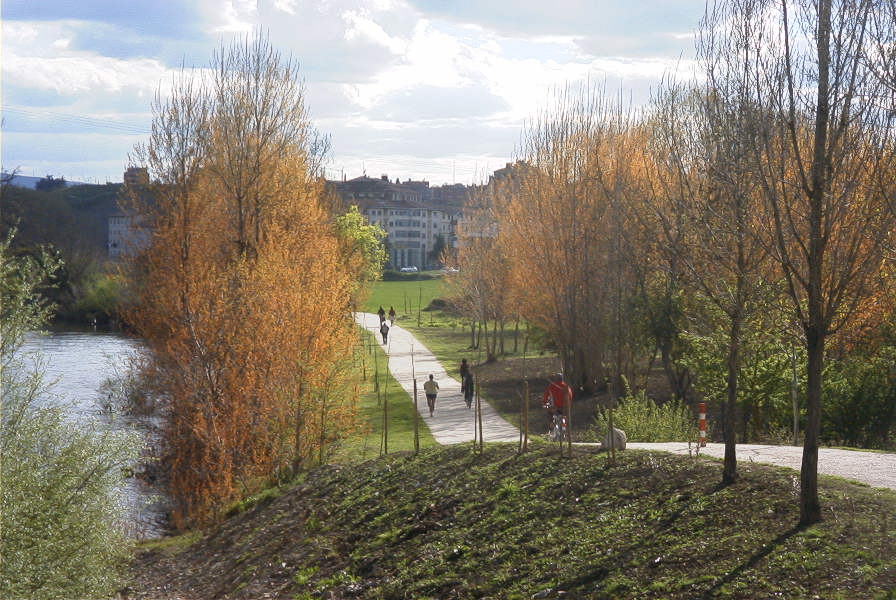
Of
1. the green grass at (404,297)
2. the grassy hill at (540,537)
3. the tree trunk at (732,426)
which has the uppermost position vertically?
the tree trunk at (732,426)

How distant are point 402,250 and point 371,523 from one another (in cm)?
15602

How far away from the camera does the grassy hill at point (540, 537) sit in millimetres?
10250

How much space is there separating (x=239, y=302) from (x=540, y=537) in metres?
16.2

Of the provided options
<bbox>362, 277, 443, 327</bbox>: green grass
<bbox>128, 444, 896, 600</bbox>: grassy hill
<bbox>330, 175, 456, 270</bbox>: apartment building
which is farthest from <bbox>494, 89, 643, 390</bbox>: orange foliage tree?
<bbox>330, 175, 456, 270</bbox>: apartment building

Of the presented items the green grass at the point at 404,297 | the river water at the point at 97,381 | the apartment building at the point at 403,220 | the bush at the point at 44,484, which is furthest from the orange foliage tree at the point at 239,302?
the apartment building at the point at 403,220

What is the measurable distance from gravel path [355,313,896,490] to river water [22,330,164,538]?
786 centimetres

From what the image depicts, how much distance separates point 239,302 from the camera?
2733cm

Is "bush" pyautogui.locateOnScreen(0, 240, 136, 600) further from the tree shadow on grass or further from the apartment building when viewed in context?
the apartment building

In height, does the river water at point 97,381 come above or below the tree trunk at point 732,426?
below

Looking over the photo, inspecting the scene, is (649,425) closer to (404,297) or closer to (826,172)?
(826,172)

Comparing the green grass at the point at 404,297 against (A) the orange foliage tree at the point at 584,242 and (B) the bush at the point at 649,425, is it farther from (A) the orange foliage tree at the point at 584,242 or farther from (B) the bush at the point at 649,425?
(B) the bush at the point at 649,425

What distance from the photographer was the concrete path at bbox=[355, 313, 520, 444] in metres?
25.4

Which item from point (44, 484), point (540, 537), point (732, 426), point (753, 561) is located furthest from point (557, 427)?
point (44, 484)

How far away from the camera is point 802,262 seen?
1222 cm
